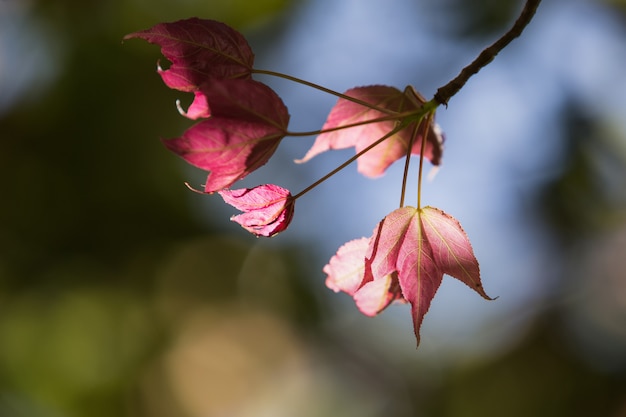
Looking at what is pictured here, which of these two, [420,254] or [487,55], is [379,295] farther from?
[487,55]

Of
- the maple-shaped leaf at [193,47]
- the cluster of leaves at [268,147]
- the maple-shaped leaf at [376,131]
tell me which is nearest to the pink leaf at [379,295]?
the cluster of leaves at [268,147]

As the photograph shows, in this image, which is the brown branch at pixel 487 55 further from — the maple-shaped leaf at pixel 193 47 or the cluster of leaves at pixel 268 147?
the maple-shaped leaf at pixel 193 47

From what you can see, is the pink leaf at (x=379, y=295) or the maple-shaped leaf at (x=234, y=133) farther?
the pink leaf at (x=379, y=295)

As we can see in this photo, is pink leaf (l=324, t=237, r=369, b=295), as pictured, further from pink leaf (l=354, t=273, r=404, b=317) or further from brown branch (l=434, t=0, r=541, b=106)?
brown branch (l=434, t=0, r=541, b=106)

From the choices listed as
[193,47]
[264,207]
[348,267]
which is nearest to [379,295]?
[348,267]

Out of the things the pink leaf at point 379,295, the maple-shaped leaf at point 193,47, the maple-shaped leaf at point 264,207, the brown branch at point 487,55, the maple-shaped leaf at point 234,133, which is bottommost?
the pink leaf at point 379,295

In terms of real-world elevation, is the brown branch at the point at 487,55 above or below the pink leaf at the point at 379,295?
above

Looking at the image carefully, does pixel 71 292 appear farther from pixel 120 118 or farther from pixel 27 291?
pixel 120 118

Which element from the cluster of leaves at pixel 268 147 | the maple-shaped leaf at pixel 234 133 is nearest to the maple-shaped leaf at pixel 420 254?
the cluster of leaves at pixel 268 147
